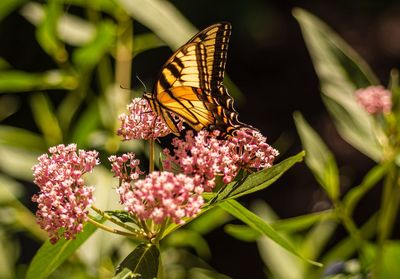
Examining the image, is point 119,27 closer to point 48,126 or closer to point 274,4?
point 48,126

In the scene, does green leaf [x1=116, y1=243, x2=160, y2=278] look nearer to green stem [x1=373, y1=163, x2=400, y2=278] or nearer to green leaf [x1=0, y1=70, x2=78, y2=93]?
green stem [x1=373, y1=163, x2=400, y2=278]

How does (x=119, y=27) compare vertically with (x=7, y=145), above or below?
above

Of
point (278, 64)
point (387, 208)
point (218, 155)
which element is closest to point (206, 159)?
point (218, 155)

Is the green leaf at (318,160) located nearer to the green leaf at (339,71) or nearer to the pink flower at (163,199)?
the green leaf at (339,71)

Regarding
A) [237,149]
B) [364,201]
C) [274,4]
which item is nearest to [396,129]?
[237,149]

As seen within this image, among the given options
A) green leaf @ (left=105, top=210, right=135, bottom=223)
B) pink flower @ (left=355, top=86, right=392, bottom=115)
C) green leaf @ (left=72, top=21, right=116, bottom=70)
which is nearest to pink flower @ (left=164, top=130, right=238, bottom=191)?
green leaf @ (left=105, top=210, right=135, bottom=223)

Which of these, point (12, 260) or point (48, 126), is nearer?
point (12, 260)
